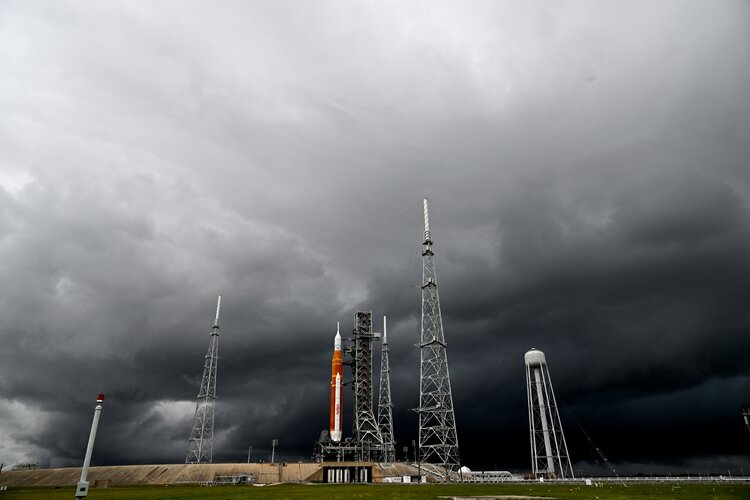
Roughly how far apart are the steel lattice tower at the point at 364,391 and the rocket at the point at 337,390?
3.92 m

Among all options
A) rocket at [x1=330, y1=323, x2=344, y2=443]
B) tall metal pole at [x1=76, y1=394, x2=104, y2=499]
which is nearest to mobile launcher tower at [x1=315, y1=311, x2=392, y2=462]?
rocket at [x1=330, y1=323, x2=344, y2=443]

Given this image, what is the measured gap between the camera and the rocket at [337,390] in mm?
111688

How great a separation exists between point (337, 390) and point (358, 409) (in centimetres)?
678

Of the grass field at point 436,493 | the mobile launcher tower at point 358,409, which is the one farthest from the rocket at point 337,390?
the grass field at point 436,493

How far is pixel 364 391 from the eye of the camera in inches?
4628

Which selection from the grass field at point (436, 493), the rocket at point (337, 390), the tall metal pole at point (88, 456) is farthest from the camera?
the rocket at point (337, 390)

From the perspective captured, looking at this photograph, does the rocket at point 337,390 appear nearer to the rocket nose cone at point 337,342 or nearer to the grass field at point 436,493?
the rocket nose cone at point 337,342

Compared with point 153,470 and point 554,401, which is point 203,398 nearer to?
point 153,470

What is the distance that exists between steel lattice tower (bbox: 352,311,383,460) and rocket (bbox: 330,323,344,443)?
12.9 ft

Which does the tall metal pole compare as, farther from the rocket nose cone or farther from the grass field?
the rocket nose cone

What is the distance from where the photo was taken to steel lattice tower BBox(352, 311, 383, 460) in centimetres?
11344

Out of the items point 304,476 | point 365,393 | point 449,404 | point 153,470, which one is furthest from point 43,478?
point 449,404

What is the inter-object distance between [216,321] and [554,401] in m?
79.4

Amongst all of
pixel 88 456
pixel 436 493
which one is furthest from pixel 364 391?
pixel 88 456
